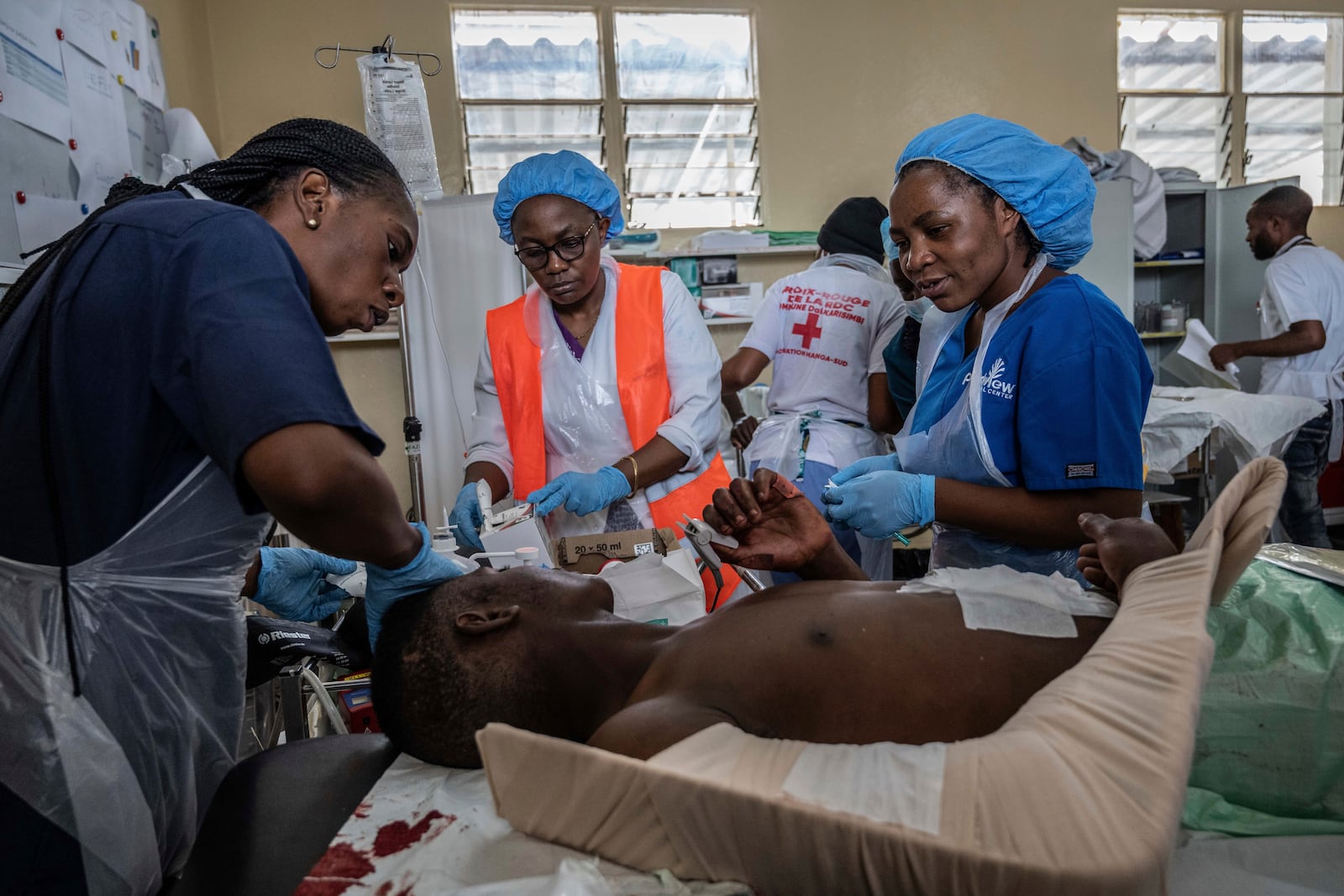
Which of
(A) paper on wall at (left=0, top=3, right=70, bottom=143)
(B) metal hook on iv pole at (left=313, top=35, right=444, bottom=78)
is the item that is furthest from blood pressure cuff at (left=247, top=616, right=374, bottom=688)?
(B) metal hook on iv pole at (left=313, top=35, right=444, bottom=78)

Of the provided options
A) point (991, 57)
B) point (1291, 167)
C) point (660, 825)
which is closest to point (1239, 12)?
point (1291, 167)

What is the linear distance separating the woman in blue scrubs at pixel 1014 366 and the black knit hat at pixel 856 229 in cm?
144

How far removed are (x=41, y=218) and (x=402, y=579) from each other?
1576 millimetres

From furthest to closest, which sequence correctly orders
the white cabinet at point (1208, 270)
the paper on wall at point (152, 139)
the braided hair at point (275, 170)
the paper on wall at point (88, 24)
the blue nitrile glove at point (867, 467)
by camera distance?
1. the white cabinet at point (1208, 270)
2. the paper on wall at point (152, 139)
3. the paper on wall at point (88, 24)
4. the blue nitrile glove at point (867, 467)
5. the braided hair at point (275, 170)

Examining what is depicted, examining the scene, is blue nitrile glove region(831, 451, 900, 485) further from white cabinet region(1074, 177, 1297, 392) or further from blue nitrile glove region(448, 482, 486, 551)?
white cabinet region(1074, 177, 1297, 392)

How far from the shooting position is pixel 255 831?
108cm

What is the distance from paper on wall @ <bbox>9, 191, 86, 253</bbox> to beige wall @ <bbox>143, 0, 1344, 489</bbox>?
9.06 feet

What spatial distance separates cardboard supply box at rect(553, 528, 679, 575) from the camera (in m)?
1.78

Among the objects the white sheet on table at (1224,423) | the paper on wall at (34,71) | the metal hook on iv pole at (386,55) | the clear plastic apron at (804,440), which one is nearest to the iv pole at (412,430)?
the metal hook on iv pole at (386,55)

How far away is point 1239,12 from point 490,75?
523 cm

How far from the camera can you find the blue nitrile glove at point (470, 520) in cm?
182

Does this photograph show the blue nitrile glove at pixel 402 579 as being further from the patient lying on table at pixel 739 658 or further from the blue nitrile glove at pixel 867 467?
the blue nitrile glove at pixel 867 467

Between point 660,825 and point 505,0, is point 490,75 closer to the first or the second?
point 505,0

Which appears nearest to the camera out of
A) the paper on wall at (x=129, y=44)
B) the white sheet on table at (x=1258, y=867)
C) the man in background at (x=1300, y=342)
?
the white sheet on table at (x=1258, y=867)
